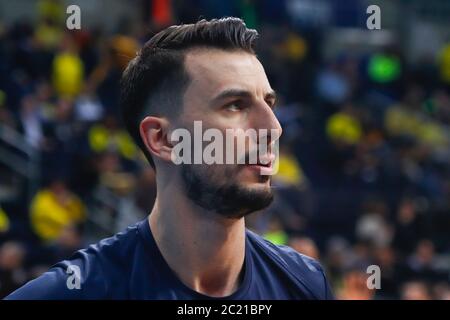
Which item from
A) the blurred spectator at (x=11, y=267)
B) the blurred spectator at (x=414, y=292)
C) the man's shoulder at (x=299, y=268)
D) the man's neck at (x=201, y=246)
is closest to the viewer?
the man's neck at (x=201, y=246)

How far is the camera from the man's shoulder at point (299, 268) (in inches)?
111

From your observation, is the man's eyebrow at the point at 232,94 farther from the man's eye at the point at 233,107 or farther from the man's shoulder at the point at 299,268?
the man's shoulder at the point at 299,268

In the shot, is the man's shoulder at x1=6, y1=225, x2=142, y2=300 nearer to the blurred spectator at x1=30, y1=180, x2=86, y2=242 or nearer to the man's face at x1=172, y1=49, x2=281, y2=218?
the man's face at x1=172, y1=49, x2=281, y2=218

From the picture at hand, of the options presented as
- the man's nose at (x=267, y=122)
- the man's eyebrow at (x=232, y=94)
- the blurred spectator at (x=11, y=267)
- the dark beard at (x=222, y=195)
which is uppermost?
the man's eyebrow at (x=232, y=94)

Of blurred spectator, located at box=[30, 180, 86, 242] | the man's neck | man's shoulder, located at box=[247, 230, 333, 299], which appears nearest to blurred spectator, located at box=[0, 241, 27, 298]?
blurred spectator, located at box=[30, 180, 86, 242]

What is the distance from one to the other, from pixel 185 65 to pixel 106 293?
682 mm

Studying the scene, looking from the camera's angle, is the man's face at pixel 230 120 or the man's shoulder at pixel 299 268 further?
the man's shoulder at pixel 299 268

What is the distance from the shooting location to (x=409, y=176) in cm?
1179

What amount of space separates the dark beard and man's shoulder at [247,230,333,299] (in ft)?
1.01

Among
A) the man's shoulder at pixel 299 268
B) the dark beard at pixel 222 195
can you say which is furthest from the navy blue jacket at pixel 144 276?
the dark beard at pixel 222 195

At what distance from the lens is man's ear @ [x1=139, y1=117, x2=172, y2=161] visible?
8.90 feet

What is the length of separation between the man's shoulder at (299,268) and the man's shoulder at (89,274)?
0.42m

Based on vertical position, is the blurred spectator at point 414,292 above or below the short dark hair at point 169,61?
below

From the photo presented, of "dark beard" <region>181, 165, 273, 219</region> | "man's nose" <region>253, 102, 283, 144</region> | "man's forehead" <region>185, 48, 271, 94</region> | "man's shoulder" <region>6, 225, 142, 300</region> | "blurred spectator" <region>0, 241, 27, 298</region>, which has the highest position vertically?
"man's forehead" <region>185, 48, 271, 94</region>
